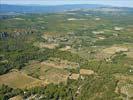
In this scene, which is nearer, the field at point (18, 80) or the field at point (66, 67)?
the field at point (66, 67)

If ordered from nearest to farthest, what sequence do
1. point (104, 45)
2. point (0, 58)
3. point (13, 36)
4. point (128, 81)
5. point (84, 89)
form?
point (84, 89)
point (128, 81)
point (0, 58)
point (104, 45)
point (13, 36)

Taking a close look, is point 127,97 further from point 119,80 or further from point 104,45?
point 104,45

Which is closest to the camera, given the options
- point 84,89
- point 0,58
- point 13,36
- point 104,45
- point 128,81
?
point 84,89

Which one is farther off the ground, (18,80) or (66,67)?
(18,80)

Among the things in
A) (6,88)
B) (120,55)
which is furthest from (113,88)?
(120,55)

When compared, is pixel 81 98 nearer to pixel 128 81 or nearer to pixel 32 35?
pixel 128 81

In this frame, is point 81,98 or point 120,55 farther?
point 120,55

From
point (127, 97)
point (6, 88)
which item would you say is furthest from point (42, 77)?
point (127, 97)

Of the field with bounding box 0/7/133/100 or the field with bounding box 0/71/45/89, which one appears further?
the field with bounding box 0/71/45/89

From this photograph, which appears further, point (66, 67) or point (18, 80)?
point (66, 67)
